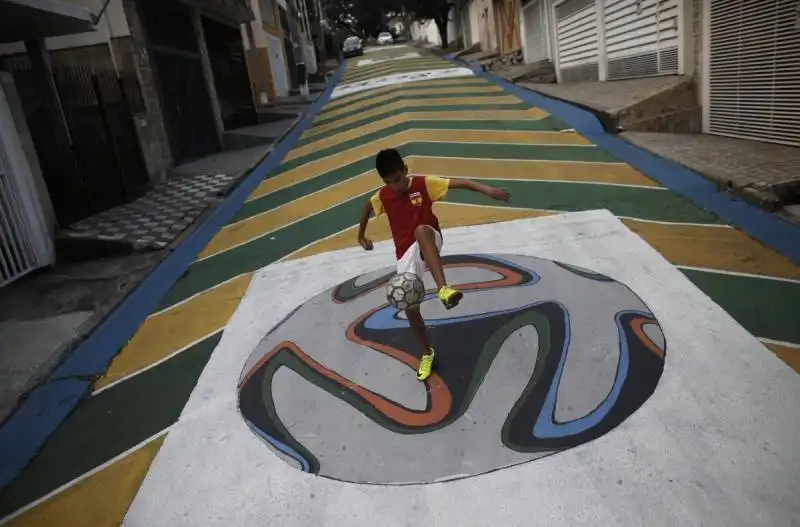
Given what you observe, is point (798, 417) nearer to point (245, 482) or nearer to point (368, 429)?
point (368, 429)

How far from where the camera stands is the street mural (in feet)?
10.4

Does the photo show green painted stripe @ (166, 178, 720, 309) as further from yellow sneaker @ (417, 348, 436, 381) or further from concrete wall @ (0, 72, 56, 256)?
yellow sneaker @ (417, 348, 436, 381)

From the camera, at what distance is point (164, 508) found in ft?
10.2

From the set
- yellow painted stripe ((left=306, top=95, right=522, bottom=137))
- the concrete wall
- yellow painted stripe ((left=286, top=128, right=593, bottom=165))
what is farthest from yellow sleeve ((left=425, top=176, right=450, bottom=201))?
yellow painted stripe ((left=306, top=95, right=522, bottom=137))

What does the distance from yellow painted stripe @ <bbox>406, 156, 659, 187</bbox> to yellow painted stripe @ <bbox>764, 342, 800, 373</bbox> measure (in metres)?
4.14

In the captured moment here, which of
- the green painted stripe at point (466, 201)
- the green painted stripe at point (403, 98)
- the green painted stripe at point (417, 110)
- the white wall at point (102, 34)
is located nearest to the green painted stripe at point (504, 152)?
the green painted stripe at point (466, 201)

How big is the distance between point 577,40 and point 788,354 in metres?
15.2

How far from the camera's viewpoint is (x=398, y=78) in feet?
76.5

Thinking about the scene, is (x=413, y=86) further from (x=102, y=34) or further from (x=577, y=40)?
(x=102, y=34)

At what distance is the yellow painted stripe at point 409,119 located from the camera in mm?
12945

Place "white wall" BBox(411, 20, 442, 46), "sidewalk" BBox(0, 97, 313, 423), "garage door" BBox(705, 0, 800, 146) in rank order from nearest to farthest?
1. "sidewalk" BBox(0, 97, 313, 423)
2. "garage door" BBox(705, 0, 800, 146)
3. "white wall" BBox(411, 20, 442, 46)

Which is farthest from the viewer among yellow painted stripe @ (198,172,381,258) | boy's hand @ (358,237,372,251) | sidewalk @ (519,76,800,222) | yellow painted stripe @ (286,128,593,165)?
yellow painted stripe @ (286,128,593,165)

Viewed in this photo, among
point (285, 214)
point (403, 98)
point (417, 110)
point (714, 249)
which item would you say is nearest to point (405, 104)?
point (417, 110)

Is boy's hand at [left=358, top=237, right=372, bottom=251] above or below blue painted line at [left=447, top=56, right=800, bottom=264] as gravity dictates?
above
